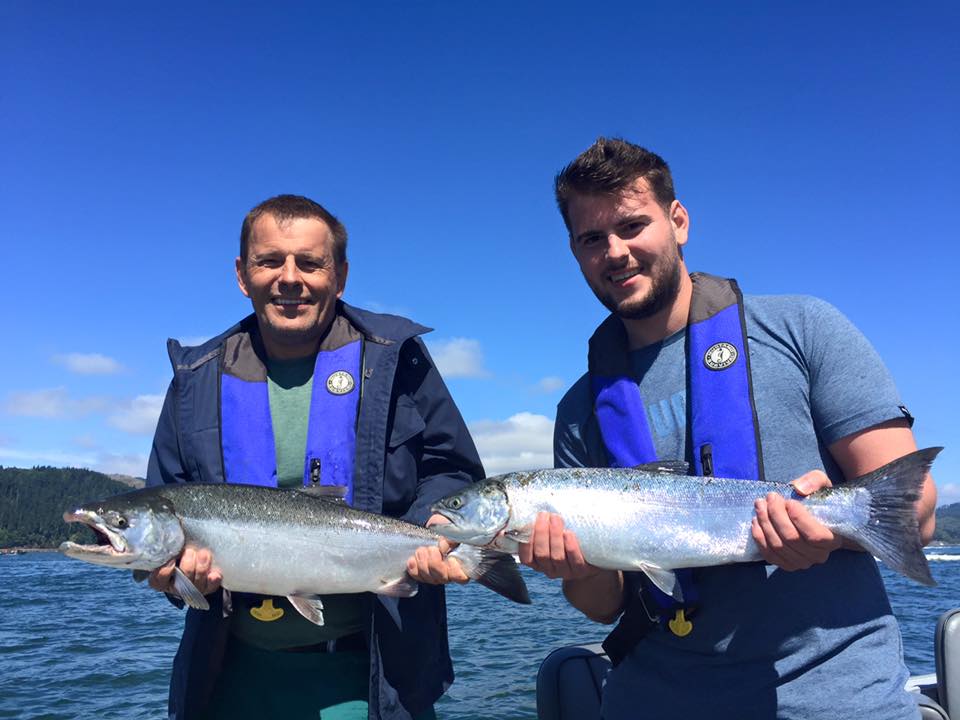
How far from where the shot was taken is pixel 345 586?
4.61 m

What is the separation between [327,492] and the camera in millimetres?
4750

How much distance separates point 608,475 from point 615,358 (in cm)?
75

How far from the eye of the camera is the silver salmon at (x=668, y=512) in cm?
371

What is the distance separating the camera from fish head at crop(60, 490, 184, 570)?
455 centimetres

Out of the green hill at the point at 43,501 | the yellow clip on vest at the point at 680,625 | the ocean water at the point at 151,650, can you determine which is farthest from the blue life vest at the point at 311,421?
the green hill at the point at 43,501

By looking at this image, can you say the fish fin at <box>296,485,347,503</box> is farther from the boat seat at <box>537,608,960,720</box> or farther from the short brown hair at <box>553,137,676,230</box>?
the boat seat at <box>537,608,960,720</box>

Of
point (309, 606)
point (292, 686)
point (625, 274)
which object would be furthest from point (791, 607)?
point (292, 686)

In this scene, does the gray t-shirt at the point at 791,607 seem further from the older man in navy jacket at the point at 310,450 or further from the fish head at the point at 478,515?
the older man in navy jacket at the point at 310,450

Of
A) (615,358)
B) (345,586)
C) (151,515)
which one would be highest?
(615,358)

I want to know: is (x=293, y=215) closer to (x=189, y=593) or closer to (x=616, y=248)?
(x=616, y=248)

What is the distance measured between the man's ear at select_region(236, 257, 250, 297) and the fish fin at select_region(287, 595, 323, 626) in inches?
81.9

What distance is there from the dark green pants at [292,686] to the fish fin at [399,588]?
46 centimetres

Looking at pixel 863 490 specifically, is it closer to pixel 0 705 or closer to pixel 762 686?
pixel 762 686

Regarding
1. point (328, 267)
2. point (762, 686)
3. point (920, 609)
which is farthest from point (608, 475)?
point (920, 609)
